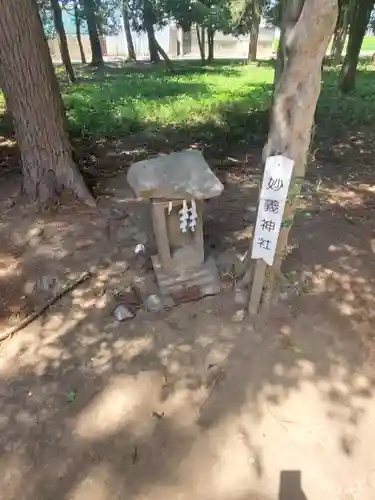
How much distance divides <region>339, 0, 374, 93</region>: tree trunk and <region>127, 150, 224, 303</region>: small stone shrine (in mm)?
8298

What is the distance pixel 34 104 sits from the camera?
3.72 metres

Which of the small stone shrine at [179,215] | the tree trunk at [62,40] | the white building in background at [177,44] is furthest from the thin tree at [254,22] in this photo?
the small stone shrine at [179,215]

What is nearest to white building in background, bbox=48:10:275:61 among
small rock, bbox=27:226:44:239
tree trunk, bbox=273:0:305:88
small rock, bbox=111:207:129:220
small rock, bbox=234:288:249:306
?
small rock, bbox=111:207:129:220

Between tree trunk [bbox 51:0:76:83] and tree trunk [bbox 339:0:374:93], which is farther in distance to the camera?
tree trunk [bbox 51:0:76:83]

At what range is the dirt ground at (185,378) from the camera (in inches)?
83.3

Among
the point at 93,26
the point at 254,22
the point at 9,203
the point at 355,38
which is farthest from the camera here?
the point at 254,22

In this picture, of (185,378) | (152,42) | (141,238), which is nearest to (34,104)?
(141,238)

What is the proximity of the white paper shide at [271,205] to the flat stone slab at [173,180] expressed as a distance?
0.34 metres

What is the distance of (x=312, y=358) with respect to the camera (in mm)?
2641

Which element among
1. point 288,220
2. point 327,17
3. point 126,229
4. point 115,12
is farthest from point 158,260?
point 115,12

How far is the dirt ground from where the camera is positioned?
2115 millimetres

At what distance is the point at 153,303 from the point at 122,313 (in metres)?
0.23

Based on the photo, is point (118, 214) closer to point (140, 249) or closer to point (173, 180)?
point (140, 249)

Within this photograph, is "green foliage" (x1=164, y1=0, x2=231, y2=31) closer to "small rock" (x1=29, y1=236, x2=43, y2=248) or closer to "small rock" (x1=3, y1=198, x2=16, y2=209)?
"small rock" (x1=3, y1=198, x2=16, y2=209)
